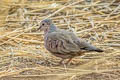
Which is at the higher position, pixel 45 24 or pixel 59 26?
pixel 45 24

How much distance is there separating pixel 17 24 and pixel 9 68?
190cm

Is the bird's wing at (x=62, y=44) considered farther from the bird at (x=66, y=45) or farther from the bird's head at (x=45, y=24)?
the bird's head at (x=45, y=24)

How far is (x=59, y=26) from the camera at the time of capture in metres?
6.98

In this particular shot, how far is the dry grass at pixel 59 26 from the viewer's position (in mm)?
5090

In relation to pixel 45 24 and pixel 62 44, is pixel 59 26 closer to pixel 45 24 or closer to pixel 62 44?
pixel 45 24

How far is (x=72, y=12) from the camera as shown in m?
7.57

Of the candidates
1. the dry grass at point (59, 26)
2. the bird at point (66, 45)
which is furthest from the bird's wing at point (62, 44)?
the dry grass at point (59, 26)

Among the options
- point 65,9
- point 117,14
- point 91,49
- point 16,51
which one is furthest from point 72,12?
point 91,49

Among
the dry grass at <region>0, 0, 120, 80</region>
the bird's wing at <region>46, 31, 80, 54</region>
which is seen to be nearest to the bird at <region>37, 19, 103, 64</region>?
A: the bird's wing at <region>46, 31, 80, 54</region>

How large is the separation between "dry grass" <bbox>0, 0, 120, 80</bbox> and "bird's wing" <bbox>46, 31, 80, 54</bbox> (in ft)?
0.65

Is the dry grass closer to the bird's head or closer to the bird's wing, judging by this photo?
the bird's wing

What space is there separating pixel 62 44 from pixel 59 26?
177 centimetres

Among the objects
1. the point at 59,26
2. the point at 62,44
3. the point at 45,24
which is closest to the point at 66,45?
the point at 62,44

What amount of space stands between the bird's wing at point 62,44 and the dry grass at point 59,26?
0.65 feet
